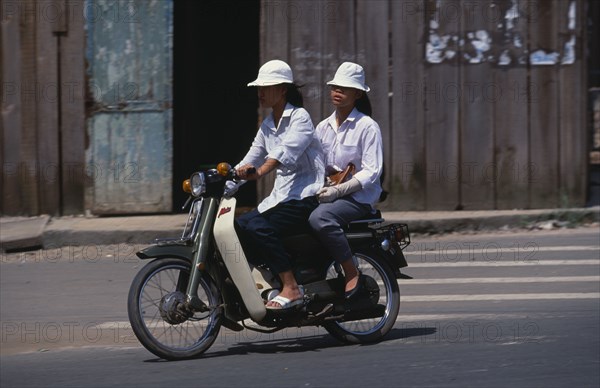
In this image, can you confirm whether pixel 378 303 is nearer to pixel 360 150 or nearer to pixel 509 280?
pixel 360 150

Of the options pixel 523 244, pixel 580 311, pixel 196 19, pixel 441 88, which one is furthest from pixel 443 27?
pixel 580 311

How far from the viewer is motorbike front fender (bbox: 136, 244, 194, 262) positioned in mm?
7098

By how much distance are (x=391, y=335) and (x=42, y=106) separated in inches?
230

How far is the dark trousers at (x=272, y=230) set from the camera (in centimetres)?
725

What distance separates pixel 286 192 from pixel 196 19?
7.79 m

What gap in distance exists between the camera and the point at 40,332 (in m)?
8.30

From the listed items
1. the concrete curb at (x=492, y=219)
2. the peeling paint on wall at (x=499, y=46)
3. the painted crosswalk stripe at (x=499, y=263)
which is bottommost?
the painted crosswalk stripe at (x=499, y=263)

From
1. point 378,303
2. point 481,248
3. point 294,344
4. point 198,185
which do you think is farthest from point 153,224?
point 198,185

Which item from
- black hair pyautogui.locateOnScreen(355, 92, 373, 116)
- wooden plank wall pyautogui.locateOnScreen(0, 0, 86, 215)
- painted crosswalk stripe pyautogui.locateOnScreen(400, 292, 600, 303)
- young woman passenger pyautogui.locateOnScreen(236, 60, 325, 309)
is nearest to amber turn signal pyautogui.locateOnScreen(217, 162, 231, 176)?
young woman passenger pyautogui.locateOnScreen(236, 60, 325, 309)

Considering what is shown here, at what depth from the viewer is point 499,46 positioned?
12359 millimetres

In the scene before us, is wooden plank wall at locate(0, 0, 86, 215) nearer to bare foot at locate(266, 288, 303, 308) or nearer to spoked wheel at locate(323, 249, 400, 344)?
spoked wheel at locate(323, 249, 400, 344)

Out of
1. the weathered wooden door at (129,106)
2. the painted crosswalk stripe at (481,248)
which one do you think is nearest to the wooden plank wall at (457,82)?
the painted crosswalk stripe at (481,248)

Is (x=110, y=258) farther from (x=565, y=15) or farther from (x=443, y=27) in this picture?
(x=565, y=15)

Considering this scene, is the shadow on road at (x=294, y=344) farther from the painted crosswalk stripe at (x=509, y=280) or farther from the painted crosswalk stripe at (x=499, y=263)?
the painted crosswalk stripe at (x=499, y=263)
